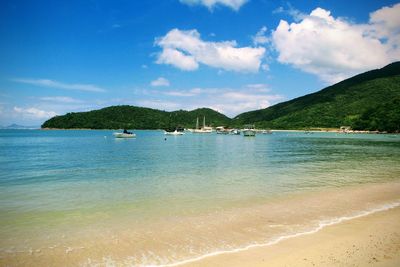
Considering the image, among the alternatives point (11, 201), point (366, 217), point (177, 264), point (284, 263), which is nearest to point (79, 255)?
point (177, 264)

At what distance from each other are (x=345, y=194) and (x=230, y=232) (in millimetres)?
10584

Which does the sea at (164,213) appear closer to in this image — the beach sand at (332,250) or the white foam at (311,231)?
the white foam at (311,231)

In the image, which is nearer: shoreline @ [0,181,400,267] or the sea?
shoreline @ [0,181,400,267]

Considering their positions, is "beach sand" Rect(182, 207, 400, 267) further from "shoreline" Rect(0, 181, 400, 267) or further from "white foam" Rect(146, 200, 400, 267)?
"white foam" Rect(146, 200, 400, 267)

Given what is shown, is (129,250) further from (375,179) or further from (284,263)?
(375,179)

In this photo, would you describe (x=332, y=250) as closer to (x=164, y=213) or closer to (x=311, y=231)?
(x=311, y=231)

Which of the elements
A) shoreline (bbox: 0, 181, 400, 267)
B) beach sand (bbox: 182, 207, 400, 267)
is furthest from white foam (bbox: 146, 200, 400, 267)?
beach sand (bbox: 182, 207, 400, 267)

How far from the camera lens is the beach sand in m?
8.59

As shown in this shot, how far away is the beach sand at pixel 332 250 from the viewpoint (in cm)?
859

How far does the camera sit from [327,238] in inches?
417

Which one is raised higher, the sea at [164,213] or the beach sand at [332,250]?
the beach sand at [332,250]

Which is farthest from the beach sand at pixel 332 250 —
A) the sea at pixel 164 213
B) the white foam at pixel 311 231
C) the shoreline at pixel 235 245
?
the sea at pixel 164 213

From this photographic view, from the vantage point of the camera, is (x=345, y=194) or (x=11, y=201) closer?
(x=11, y=201)

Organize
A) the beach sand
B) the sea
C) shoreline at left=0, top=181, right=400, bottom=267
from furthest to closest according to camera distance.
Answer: the sea < shoreline at left=0, top=181, right=400, bottom=267 < the beach sand
